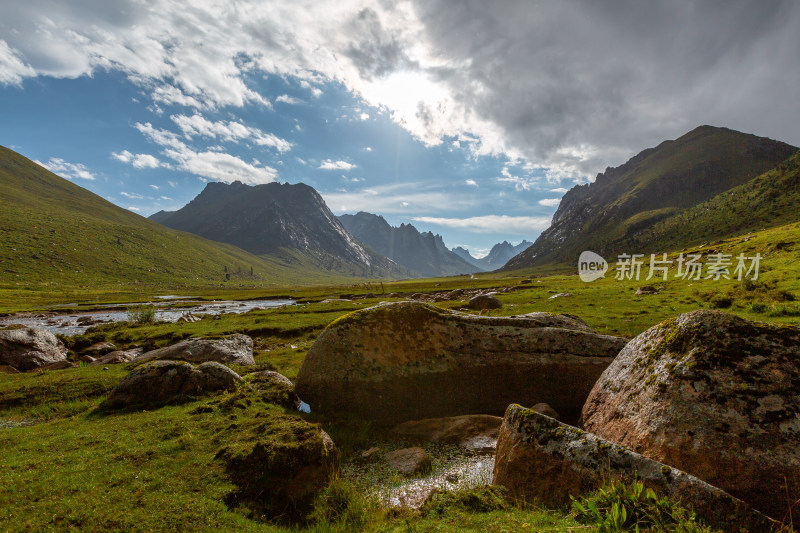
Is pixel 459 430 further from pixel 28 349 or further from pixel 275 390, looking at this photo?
pixel 28 349

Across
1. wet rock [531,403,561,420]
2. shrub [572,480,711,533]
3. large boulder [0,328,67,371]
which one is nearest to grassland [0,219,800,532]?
shrub [572,480,711,533]

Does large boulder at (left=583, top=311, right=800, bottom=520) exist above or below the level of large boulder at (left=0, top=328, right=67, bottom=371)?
above

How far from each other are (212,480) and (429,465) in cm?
636

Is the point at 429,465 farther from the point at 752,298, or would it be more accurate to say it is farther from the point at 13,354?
the point at 752,298

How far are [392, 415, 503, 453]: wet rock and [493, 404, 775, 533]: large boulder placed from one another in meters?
3.43

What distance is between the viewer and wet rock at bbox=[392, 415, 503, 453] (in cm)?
1195

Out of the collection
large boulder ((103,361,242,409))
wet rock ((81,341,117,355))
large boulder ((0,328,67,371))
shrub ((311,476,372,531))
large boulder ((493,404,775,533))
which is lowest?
wet rock ((81,341,117,355))

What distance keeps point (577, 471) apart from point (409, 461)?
5.67 meters

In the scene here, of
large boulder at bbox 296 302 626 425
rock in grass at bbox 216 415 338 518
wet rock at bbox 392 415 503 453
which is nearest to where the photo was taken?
rock in grass at bbox 216 415 338 518

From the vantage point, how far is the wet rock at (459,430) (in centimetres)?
1195

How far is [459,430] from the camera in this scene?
12695 mm

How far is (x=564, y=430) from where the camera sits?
7617 mm

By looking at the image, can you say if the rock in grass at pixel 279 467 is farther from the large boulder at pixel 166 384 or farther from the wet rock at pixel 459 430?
the large boulder at pixel 166 384

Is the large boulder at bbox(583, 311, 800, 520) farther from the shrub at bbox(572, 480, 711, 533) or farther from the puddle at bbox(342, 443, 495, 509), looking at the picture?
the puddle at bbox(342, 443, 495, 509)
